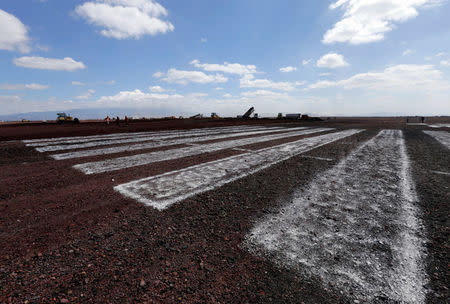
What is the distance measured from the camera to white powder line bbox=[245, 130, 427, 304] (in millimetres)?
2027

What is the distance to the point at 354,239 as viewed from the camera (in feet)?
8.88

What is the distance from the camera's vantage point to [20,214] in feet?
10.7

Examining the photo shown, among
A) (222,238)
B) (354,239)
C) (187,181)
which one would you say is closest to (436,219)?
(354,239)

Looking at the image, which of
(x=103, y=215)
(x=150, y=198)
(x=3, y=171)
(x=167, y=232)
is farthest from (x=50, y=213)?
(x=3, y=171)

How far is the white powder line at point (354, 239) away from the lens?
79.8 inches

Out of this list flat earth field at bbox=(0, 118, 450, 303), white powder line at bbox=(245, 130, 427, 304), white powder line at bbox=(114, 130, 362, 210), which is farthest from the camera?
white powder line at bbox=(114, 130, 362, 210)

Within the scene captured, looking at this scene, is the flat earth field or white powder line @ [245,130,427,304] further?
white powder line @ [245,130,427,304]

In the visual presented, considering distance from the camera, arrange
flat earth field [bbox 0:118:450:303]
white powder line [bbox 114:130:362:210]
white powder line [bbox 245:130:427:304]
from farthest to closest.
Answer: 1. white powder line [bbox 114:130:362:210]
2. white powder line [bbox 245:130:427:304]
3. flat earth field [bbox 0:118:450:303]

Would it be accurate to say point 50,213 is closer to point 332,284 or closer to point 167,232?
point 167,232

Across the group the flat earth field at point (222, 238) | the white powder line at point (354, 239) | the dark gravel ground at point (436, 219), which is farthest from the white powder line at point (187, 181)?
the dark gravel ground at point (436, 219)

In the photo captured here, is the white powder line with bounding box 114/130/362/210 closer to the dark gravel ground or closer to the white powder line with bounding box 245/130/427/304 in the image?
the white powder line with bounding box 245/130/427/304

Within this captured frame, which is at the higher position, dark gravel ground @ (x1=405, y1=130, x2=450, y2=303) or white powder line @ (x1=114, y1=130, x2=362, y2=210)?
white powder line @ (x1=114, y1=130, x2=362, y2=210)

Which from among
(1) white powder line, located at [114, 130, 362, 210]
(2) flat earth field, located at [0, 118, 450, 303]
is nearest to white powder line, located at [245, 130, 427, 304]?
(2) flat earth field, located at [0, 118, 450, 303]

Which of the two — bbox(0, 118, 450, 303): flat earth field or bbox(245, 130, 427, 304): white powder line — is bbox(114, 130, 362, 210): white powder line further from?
bbox(245, 130, 427, 304): white powder line
